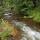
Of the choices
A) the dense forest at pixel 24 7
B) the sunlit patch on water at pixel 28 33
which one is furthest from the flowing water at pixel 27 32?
the dense forest at pixel 24 7

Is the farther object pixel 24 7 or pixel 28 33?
pixel 24 7

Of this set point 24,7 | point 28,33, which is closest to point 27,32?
point 28,33

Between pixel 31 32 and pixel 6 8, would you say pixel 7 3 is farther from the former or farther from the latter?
pixel 31 32

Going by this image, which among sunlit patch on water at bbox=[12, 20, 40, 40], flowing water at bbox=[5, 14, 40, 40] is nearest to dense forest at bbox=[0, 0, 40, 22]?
flowing water at bbox=[5, 14, 40, 40]

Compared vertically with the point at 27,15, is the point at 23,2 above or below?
above

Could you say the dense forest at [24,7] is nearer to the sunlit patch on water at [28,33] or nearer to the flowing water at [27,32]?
the flowing water at [27,32]

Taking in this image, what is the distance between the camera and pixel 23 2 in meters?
7.29

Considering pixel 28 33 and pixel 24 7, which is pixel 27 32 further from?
pixel 24 7

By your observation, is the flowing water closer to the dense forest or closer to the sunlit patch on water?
the sunlit patch on water

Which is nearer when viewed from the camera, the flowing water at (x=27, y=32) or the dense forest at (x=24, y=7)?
the flowing water at (x=27, y=32)

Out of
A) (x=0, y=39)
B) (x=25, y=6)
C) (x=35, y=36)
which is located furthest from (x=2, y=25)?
(x=25, y=6)

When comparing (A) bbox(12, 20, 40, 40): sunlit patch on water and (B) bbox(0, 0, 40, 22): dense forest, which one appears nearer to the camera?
(A) bbox(12, 20, 40, 40): sunlit patch on water

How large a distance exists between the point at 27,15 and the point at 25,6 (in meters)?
0.49

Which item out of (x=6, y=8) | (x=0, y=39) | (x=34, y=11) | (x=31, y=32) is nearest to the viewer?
(x=0, y=39)
